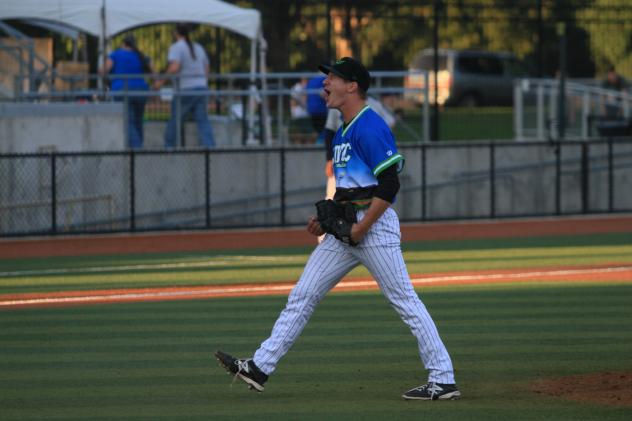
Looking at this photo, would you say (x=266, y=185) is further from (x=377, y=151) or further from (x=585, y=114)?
(x=377, y=151)

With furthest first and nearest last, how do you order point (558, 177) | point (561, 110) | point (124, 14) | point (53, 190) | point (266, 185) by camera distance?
point (561, 110) → point (558, 177) → point (124, 14) → point (266, 185) → point (53, 190)

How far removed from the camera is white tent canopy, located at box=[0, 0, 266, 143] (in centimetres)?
2125

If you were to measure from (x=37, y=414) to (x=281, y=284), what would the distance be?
6.99m

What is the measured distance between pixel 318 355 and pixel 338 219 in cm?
223

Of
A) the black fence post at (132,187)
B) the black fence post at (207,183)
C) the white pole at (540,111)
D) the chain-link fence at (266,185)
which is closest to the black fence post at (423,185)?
the chain-link fence at (266,185)

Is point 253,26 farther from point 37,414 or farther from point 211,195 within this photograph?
point 37,414

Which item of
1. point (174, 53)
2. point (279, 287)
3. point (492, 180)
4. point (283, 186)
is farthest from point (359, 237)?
point (492, 180)

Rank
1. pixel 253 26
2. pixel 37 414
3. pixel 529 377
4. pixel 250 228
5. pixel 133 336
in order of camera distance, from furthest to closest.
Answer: pixel 253 26
pixel 250 228
pixel 133 336
pixel 529 377
pixel 37 414

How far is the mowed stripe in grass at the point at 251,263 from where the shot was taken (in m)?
15.1

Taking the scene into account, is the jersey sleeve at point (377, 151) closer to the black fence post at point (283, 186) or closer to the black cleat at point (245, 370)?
the black cleat at point (245, 370)

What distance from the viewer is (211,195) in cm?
2116

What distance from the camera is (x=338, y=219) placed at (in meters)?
7.78

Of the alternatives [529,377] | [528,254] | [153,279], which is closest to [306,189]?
[528,254]

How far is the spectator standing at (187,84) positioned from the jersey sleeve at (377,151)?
1370 centimetres
